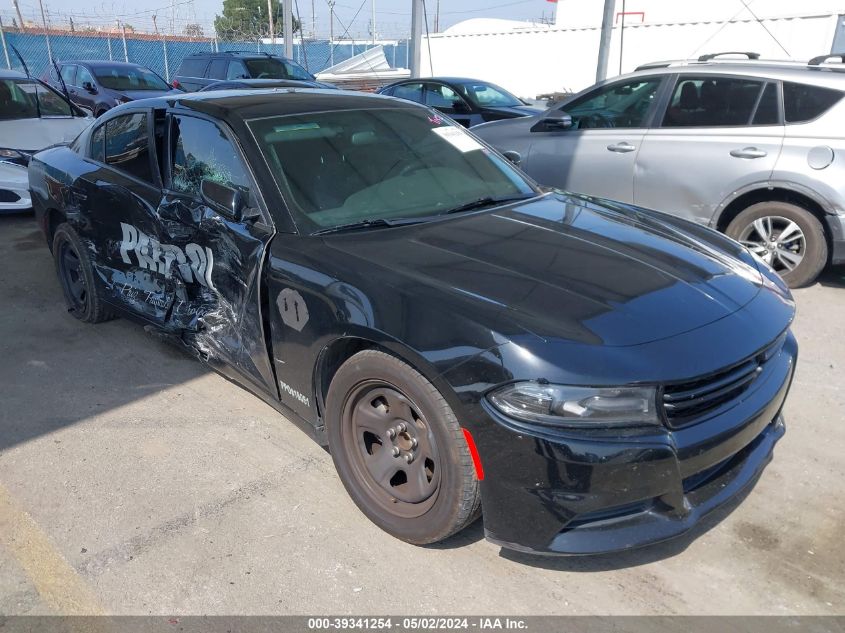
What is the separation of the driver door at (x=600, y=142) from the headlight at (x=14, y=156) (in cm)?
543

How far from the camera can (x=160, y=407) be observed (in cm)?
387

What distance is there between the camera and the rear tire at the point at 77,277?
4.60m

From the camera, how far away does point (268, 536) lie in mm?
2838

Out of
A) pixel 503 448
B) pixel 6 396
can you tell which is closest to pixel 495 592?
pixel 503 448

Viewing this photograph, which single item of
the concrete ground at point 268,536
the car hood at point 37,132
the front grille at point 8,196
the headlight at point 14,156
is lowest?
the concrete ground at point 268,536

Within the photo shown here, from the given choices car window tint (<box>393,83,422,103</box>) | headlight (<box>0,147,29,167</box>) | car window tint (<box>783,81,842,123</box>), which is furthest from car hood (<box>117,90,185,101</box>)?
car window tint (<box>783,81,842,123</box>)

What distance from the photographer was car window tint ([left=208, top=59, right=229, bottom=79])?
15.0 metres

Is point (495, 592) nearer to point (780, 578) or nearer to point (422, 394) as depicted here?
point (422, 394)

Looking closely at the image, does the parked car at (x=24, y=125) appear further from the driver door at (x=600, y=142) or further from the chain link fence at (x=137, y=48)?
the chain link fence at (x=137, y=48)

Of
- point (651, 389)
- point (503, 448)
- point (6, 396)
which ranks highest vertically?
point (651, 389)

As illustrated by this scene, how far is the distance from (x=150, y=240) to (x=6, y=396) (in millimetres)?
1225

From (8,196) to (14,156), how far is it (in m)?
0.45

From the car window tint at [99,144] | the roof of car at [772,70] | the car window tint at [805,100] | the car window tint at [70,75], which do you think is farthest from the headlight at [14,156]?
the car window tint at [70,75]

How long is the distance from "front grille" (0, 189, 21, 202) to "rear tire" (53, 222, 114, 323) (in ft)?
10.5
